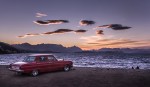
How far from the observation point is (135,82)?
56.2 ft

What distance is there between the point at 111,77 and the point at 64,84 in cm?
446

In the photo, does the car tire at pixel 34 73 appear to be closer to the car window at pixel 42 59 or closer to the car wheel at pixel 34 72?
the car wheel at pixel 34 72

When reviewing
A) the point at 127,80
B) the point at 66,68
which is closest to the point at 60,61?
the point at 66,68

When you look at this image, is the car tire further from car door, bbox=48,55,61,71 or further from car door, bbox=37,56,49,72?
car door, bbox=48,55,61,71

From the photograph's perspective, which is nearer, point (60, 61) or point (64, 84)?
point (64, 84)

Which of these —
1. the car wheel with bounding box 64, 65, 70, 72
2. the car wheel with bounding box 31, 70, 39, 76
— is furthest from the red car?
the car wheel with bounding box 64, 65, 70, 72

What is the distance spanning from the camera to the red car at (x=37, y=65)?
19.2m

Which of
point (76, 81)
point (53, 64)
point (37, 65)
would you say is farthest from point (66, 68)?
point (76, 81)

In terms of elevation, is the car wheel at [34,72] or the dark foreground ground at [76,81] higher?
the car wheel at [34,72]

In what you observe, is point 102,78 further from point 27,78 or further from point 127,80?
point 27,78

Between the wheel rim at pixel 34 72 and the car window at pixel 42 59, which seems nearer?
the wheel rim at pixel 34 72

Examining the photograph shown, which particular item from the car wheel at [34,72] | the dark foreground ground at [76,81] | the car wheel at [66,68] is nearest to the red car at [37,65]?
the car wheel at [34,72]

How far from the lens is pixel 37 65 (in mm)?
20000

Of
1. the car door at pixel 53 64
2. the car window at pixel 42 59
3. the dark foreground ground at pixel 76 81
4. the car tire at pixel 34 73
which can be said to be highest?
the car window at pixel 42 59
